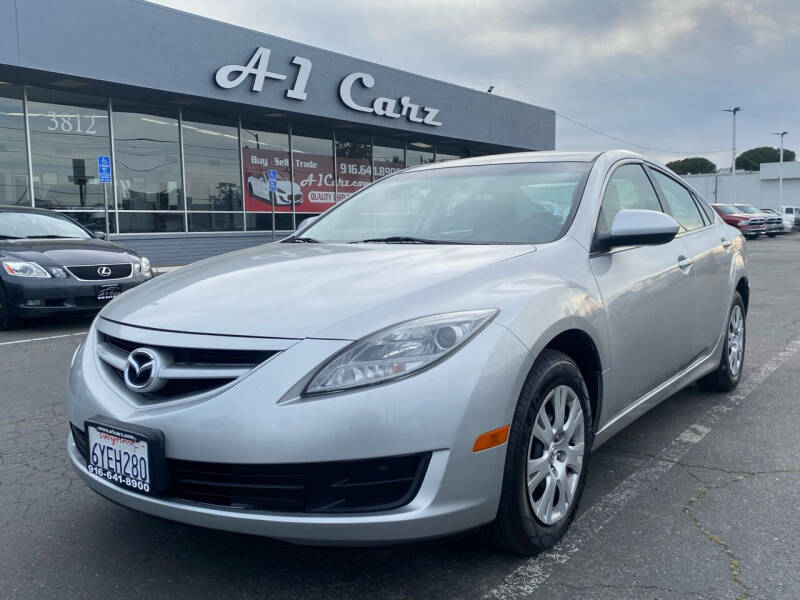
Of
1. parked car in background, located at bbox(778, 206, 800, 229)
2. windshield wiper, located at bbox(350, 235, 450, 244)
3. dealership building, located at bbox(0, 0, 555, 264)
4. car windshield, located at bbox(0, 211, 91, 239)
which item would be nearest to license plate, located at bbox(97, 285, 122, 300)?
car windshield, located at bbox(0, 211, 91, 239)

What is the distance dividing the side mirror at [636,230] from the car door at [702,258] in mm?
874

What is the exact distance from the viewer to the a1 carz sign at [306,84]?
1736 centimetres

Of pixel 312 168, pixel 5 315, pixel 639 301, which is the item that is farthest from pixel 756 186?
pixel 639 301

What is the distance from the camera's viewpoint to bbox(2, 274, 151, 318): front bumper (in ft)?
24.9

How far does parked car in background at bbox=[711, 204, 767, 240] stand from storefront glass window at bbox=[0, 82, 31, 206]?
26017 mm

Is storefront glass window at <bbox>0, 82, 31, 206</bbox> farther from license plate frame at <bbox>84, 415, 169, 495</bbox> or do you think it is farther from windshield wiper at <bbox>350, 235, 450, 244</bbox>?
license plate frame at <bbox>84, 415, 169, 495</bbox>

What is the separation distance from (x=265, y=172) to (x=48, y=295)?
1348 cm

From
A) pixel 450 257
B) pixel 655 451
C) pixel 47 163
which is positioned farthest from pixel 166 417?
pixel 47 163

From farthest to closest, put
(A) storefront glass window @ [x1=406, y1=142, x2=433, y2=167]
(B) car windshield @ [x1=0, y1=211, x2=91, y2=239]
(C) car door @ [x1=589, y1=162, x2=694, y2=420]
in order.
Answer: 1. (A) storefront glass window @ [x1=406, y1=142, x2=433, y2=167]
2. (B) car windshield @ [x1=0, y1=211, x2=91, y2=239]
3. (C) car door @ [x1=589, y1=162, x2=694, y2=420]

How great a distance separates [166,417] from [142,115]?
55.7ft

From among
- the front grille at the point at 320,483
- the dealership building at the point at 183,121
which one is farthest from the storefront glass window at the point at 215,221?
the front grille at the point at 320,483

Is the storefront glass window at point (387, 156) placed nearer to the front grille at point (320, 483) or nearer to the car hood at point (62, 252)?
the car hood at point (62, 252)

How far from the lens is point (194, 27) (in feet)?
54.5

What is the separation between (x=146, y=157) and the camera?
691 inches
